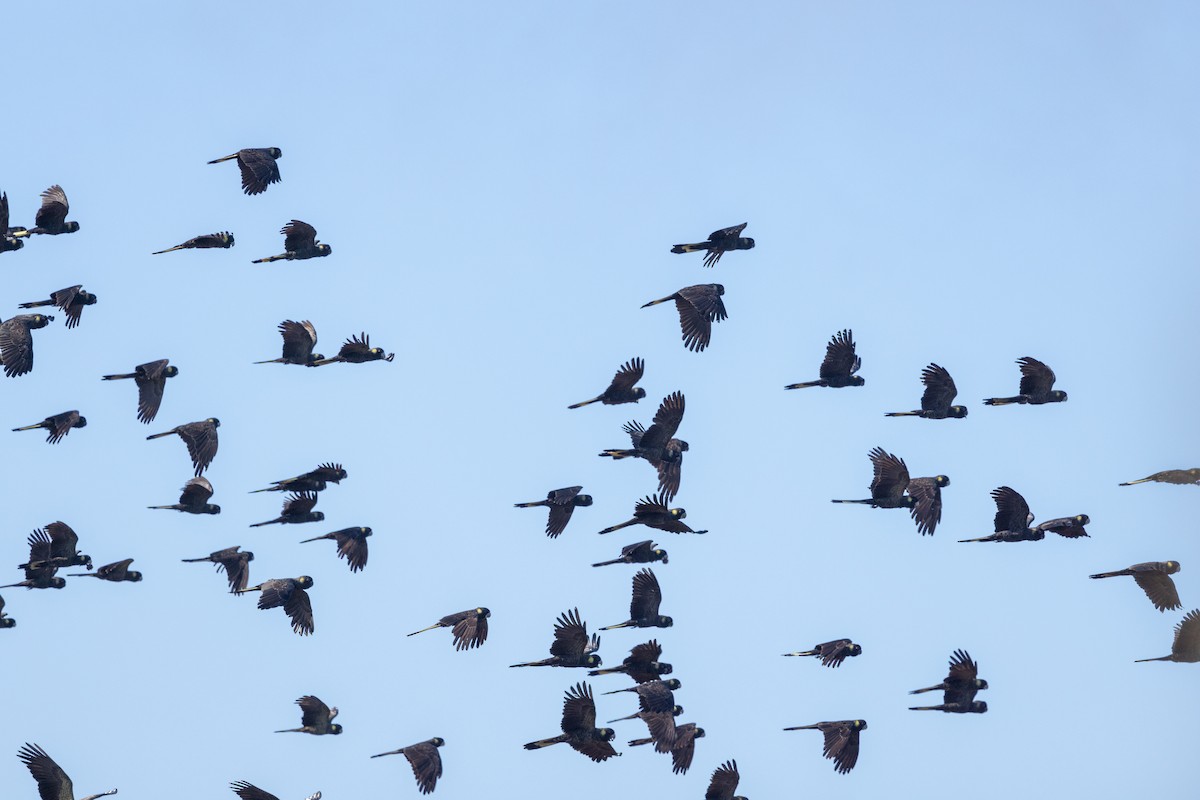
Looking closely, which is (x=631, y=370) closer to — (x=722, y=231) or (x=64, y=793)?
(x=722, y=231)

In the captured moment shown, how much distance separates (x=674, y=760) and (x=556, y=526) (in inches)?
334

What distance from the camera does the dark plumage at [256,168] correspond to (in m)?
81.4

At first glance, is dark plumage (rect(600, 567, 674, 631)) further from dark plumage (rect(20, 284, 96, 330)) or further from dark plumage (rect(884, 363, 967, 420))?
dark plumage (rect(20, 284, 96, 330))

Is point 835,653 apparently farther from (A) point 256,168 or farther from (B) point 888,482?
(A) point 256,168

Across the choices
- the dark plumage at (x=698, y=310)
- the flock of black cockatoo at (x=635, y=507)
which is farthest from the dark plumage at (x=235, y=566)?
the dark plumage at (x=698, y=310)

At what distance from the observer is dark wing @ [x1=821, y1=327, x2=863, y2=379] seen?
84.2 metres

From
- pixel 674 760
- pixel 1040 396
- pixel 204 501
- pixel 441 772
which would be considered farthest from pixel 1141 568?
pixel 204 501

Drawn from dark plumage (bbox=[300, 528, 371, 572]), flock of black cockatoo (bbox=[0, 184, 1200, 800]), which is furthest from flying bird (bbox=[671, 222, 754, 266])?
dark plumage (bbox=[300, 528, 371, 572])

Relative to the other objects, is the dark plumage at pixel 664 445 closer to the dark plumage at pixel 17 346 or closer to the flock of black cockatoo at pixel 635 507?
the flock of black cockatoo at pixel 635 507

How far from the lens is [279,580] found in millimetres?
84875

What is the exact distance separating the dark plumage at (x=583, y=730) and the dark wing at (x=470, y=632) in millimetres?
3985

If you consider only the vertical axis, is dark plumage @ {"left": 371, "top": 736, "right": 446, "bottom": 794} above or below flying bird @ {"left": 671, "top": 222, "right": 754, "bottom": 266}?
below

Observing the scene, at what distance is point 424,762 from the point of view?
82.4 m

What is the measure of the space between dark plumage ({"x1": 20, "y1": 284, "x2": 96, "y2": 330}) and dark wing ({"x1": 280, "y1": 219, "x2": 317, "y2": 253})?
19.9ft
